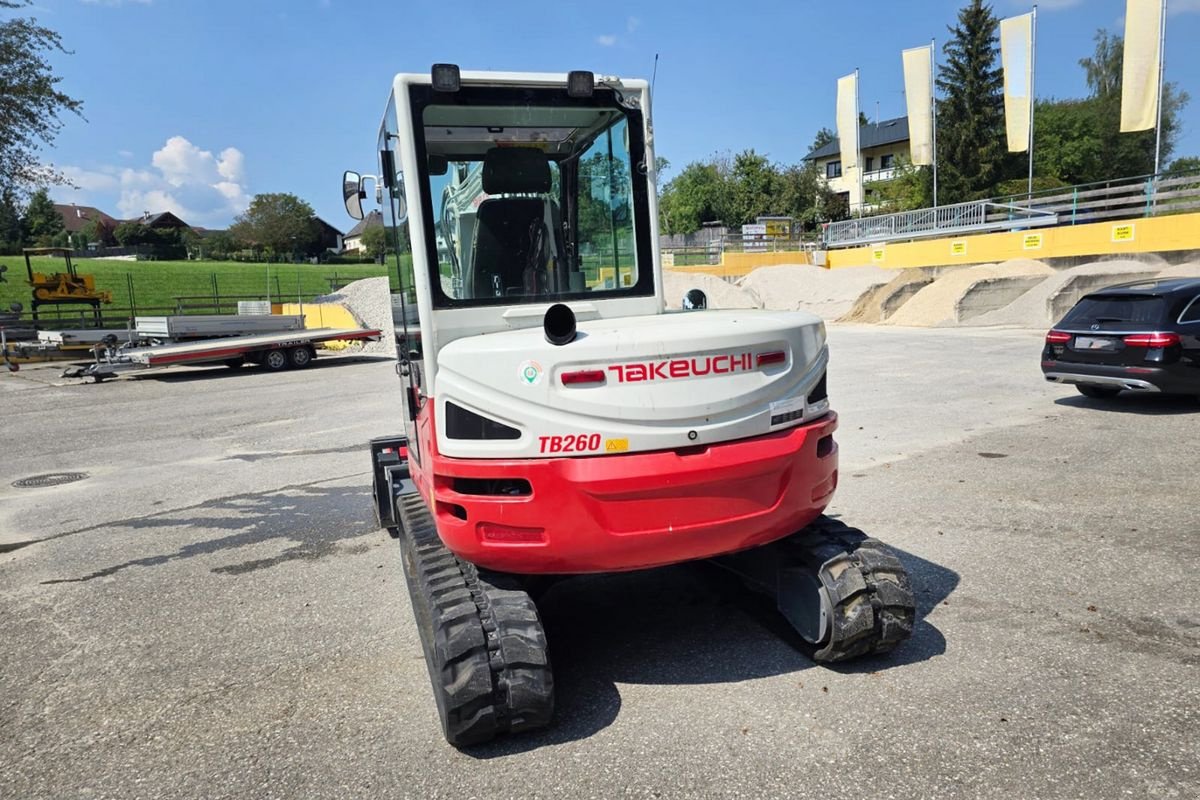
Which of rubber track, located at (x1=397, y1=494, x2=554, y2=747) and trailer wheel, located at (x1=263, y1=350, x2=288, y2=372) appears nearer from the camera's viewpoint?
rubber track, located at (x1=397, y1=494, x2=554, y2=747)

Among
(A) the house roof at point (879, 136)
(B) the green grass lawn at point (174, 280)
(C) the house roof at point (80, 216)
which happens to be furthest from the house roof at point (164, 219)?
(A) the house roof at point (879, 136)

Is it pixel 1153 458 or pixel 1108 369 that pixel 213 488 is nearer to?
pixel 1153 458

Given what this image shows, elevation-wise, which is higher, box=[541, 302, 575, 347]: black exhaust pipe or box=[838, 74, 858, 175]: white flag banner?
box=[838, 74, 858, 175]: white flag banner

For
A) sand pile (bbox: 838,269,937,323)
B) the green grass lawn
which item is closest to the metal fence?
sand pile (bbox: 838,269,937,323)

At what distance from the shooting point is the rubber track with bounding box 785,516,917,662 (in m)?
3.50

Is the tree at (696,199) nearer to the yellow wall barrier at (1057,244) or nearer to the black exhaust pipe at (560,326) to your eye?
the yellow wall barrier at (1057,244)

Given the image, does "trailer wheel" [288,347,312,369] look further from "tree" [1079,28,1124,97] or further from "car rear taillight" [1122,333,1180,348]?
"tree" [1079,28,1124,97]

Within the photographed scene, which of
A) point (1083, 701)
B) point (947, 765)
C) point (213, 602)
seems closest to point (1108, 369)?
point (1083, 701)

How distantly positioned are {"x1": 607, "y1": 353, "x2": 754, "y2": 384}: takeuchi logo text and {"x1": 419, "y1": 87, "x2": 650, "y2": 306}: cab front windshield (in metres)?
0.93

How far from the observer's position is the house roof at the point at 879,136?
75375mm

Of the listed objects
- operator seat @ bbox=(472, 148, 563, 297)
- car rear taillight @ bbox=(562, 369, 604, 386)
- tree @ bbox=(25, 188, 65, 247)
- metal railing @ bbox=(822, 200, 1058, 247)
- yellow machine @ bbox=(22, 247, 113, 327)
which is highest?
tree @ bbox=(25, 188, 65, 247)

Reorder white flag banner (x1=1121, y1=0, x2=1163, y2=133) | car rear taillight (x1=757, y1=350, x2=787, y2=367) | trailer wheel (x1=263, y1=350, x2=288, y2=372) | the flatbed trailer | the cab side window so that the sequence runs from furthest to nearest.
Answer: white flag banner (x1=1121, y1=0, x2=1163, y2=133)
trailer wheel (x1=263, y1=350, x2=288, y2=372)
the flatbed trailer
the cab side window
car rear taillight (x1=757, y1=350, x2=787, y2=367)

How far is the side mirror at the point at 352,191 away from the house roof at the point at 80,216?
121m

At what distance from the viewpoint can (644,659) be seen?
392cm
